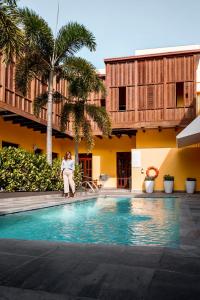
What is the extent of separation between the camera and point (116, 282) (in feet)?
7.82

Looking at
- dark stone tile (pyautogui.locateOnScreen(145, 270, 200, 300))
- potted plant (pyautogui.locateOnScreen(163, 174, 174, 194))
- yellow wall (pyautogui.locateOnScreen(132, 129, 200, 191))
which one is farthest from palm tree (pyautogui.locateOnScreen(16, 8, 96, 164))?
dark stone tile (pyautogui.locateOnScreen(145, 270, 200, 300))

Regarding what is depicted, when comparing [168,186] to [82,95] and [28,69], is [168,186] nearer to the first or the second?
[82,95]

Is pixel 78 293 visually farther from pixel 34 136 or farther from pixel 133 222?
pixel 34 136

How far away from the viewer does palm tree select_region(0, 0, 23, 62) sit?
9523mm

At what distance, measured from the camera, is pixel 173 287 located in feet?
7.47

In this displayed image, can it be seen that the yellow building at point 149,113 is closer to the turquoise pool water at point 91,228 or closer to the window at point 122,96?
the window at point 122,96

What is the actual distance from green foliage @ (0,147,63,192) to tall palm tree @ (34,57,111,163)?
9.71ft

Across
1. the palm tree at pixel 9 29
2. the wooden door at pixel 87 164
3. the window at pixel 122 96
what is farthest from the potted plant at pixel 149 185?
the palm tree at pixel 9 29

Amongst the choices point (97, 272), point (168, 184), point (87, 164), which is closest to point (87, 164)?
point (87, 164)

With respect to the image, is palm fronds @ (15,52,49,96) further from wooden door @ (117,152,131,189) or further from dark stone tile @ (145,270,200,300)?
dark stone tile @ (145,270,200,300)

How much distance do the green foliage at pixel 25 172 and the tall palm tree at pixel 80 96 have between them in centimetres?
296

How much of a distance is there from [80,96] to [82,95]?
12cm

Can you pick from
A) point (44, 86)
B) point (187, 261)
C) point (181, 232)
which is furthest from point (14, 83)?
point (187, 261)

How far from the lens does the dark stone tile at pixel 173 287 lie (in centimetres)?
214
